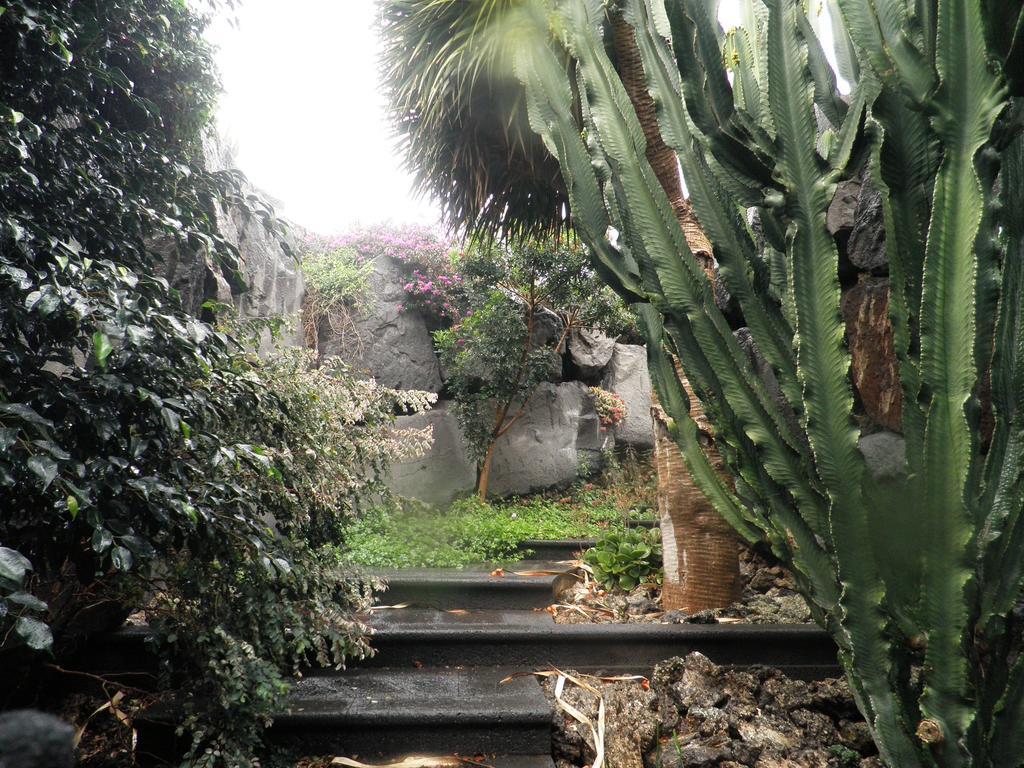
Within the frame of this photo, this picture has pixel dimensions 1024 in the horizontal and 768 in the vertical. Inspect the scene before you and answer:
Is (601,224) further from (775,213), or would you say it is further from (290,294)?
(290,294)

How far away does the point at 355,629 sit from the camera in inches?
81.2

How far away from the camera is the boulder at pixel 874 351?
7.28 feet

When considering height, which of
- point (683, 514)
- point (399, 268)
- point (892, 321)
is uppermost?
point (399, 268)

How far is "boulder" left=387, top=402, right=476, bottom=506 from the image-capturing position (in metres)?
6.15

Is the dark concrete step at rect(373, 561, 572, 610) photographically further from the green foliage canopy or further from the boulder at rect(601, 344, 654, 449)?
the boulder at rect(601, 344, 654, 449)

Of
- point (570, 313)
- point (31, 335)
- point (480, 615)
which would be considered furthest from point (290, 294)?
point (31, 335)

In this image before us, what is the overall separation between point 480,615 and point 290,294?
343cm

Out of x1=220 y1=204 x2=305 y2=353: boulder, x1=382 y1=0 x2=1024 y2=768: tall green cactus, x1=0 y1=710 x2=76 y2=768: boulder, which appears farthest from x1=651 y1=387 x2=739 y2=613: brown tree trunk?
x1=0 y1=710 x2=76 y2=768: boulder

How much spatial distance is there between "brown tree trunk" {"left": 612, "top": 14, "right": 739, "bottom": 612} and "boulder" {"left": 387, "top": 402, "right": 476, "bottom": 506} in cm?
347

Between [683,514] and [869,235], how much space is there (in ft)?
4.21

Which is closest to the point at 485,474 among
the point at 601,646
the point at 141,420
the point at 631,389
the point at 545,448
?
the point at 545,448

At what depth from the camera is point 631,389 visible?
289 inches

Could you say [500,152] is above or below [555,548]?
above

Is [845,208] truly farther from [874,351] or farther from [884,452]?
[884,452]
